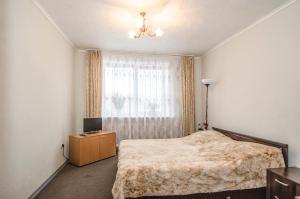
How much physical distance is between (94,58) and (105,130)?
74.4 inches

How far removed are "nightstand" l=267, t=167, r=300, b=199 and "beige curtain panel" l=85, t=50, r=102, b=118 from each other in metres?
3.81

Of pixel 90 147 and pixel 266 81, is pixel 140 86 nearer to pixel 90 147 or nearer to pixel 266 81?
pixel 90 147

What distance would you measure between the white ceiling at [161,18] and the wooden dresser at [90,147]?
7.07ft

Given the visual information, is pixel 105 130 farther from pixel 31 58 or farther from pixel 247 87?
pixel 247 87

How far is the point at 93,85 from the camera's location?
15.9ft

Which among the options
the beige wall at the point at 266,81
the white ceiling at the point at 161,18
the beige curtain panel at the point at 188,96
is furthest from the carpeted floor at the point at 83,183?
the white ceiling at the point at 161,18

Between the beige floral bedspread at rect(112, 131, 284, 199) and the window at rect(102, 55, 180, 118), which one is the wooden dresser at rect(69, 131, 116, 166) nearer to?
the window at rect(102, 55, 180, 118)

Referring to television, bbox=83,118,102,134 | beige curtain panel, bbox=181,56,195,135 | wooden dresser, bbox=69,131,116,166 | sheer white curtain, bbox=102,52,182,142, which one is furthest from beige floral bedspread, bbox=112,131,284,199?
beige curtain panel, bbox=181,56,195,135

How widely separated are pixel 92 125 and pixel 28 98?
2063mm

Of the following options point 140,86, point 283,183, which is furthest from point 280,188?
point 140,86

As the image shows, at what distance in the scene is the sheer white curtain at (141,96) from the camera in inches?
195

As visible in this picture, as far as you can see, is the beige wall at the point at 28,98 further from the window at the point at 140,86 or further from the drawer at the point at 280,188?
the drawer at the point at 280,188

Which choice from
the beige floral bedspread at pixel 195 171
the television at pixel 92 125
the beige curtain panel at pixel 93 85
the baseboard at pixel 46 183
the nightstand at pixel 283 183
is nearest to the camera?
the nightstand at pixel 283 183

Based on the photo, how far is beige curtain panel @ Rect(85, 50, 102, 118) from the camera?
4.80 meters
